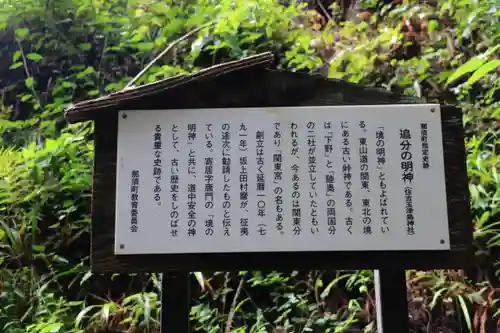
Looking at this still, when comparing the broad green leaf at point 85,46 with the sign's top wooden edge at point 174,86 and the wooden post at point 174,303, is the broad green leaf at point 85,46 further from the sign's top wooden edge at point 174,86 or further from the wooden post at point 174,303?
the wooden post at point 174,303

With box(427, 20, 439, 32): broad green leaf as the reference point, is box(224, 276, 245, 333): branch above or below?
below

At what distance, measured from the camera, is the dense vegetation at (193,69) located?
274cm

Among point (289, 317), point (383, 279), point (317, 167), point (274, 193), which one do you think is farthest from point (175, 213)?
point (289, 317)

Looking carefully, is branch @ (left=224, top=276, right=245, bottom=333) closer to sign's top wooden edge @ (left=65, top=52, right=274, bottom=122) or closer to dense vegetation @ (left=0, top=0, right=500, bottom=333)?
dense vegetation @ (left=0, top=0, right=500, bottom=333)

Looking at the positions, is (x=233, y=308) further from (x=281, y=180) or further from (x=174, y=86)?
(x=174, y=86)

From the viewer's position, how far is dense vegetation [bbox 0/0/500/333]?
2.74 metres

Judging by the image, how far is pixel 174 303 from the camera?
1800 mm

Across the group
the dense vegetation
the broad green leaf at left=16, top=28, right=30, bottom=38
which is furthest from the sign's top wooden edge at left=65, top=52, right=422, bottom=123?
the broad green leaf at left=16, top=28, right=30, bottom=38

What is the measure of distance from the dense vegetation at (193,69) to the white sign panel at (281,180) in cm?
59

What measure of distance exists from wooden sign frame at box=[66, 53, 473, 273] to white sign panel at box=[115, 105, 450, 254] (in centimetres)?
3

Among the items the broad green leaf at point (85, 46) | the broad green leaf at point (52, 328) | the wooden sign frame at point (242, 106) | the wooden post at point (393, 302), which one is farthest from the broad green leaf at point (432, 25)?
the broad green leaf at point (52, 328)

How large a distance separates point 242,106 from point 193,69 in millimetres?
2598

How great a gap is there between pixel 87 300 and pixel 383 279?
2.02m

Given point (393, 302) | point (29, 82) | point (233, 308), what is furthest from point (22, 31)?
point (393, 302)
